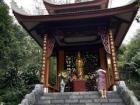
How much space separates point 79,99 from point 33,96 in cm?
159

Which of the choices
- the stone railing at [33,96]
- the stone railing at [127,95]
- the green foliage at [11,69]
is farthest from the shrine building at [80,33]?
the green foliage at [11,69]

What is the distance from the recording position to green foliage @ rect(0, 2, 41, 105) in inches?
683

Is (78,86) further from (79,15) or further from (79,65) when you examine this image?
(79,15)

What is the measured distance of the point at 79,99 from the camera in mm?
9977

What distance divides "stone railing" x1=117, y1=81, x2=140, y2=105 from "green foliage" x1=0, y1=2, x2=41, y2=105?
26.3ft

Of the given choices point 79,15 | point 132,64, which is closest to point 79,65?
point 79,15

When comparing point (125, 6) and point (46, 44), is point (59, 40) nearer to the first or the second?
point (46, 44)

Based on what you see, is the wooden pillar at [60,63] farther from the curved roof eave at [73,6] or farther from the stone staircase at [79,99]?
the stone staircase at [79,99]

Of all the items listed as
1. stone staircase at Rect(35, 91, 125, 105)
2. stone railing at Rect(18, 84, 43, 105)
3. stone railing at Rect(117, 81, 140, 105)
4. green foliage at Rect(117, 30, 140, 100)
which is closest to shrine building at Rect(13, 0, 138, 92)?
stone railing at Rect(18, 84, 43, 105)

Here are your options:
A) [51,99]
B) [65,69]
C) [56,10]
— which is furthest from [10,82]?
[51,99]

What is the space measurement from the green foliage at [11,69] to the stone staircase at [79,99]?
21.8 ft

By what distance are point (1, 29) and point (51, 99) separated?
8873mm

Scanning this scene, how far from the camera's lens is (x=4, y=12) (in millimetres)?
17750

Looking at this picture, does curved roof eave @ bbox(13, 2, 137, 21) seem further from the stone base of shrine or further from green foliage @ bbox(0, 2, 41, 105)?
green foliage @ bbox(0, 2, 41, 105)
